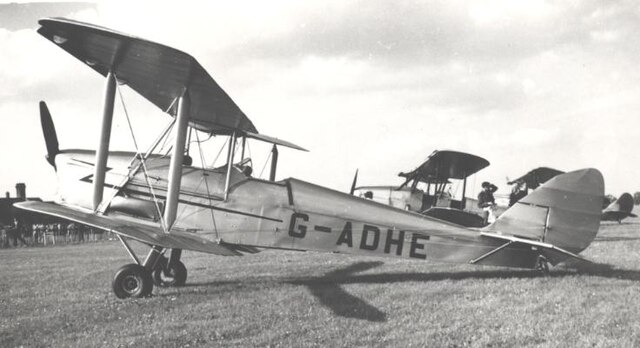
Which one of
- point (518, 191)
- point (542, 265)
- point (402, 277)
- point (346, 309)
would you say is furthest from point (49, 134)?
point (518, 191)

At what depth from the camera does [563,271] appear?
681 cm

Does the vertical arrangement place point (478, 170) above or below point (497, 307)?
above

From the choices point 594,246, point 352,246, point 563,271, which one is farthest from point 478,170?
point 352,246

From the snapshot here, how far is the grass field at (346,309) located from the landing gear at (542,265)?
0.15m

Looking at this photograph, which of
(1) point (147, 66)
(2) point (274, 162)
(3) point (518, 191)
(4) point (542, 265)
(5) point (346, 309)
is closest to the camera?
(5) point (346, 309)

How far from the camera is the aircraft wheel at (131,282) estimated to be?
5.47m

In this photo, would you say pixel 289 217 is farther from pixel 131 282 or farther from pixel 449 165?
pixel 449 165

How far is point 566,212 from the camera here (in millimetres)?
6293

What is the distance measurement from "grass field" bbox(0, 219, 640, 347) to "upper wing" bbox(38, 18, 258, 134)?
2477mm

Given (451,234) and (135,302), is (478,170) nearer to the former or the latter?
(451,234)

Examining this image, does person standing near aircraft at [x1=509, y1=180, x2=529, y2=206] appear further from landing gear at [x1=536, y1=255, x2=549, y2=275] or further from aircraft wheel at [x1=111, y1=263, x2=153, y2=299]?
aircraft wheel at [x1=111, y1=263, x2=153, y2=299]

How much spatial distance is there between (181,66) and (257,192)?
2.10 m

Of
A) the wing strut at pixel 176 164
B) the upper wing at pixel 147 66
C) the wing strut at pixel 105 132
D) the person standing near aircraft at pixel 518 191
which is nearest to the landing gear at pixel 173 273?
the wing strut at pixel 176 164

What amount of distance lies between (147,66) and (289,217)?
105 inches
